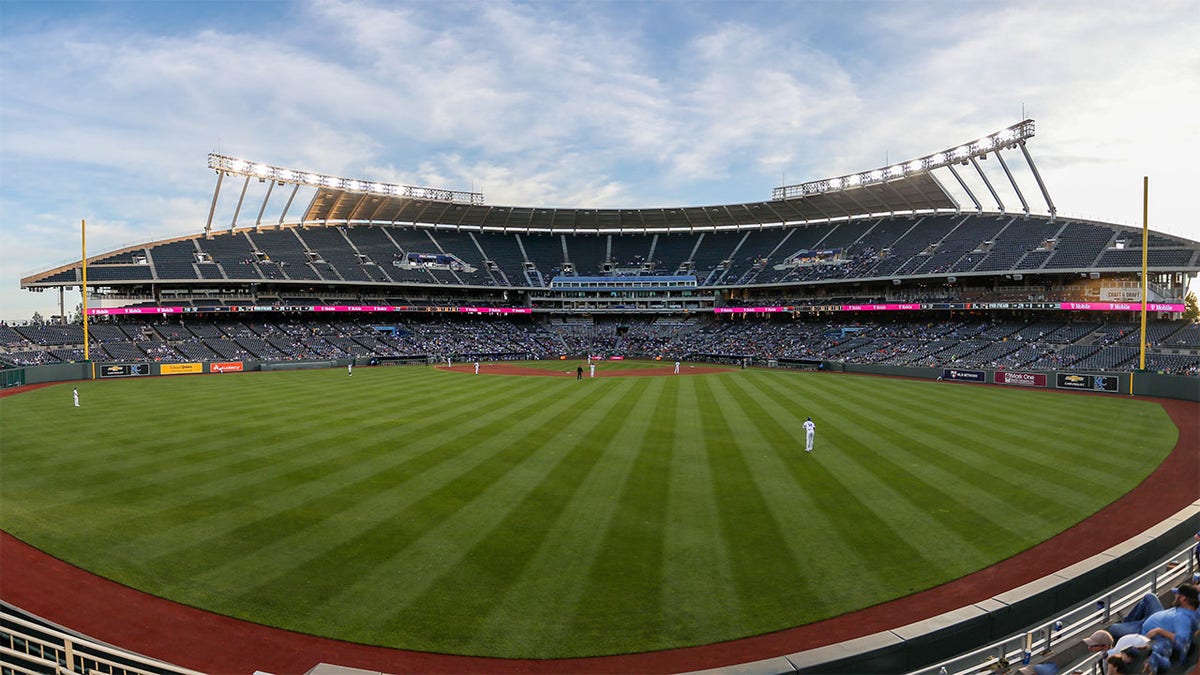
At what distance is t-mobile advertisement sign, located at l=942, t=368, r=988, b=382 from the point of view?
40.9 m

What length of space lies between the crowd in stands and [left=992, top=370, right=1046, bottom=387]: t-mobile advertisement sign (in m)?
2.19

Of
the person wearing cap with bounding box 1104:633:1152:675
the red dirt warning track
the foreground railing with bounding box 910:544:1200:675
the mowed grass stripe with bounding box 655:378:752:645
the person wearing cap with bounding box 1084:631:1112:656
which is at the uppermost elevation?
the person wearing cap with bounding box 1104:633:1152:675

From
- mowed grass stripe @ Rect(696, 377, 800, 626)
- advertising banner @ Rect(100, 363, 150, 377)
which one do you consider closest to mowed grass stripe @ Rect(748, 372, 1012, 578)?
mowed grass stripe @ Rect(696, 377, 800, 626)

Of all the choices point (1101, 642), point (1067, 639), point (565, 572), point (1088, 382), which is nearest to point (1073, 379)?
point (1088, 382)

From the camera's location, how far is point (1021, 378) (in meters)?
39.3

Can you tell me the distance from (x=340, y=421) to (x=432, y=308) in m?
51.3

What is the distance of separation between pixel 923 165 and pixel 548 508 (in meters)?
60.1

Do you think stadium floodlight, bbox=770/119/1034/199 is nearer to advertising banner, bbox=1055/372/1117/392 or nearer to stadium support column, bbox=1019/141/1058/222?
stadium support column, bbox=1019/141/1058/222

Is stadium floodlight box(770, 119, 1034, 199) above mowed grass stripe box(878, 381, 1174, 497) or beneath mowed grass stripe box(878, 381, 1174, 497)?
above

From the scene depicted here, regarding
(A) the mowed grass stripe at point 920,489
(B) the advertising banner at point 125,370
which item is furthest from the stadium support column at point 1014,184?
(B) the advertising banner at point 125,370

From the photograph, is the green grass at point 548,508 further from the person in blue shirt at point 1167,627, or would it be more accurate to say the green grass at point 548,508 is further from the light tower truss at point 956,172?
the light tower truss at point 956,172

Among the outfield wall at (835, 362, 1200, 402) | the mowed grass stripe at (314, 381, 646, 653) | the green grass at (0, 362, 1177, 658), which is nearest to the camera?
the mowed grass stripe at (314, 381, 646, 653)

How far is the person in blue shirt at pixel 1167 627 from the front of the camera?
198 inches

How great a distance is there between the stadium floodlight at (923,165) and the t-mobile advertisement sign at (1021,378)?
75.1 ft
